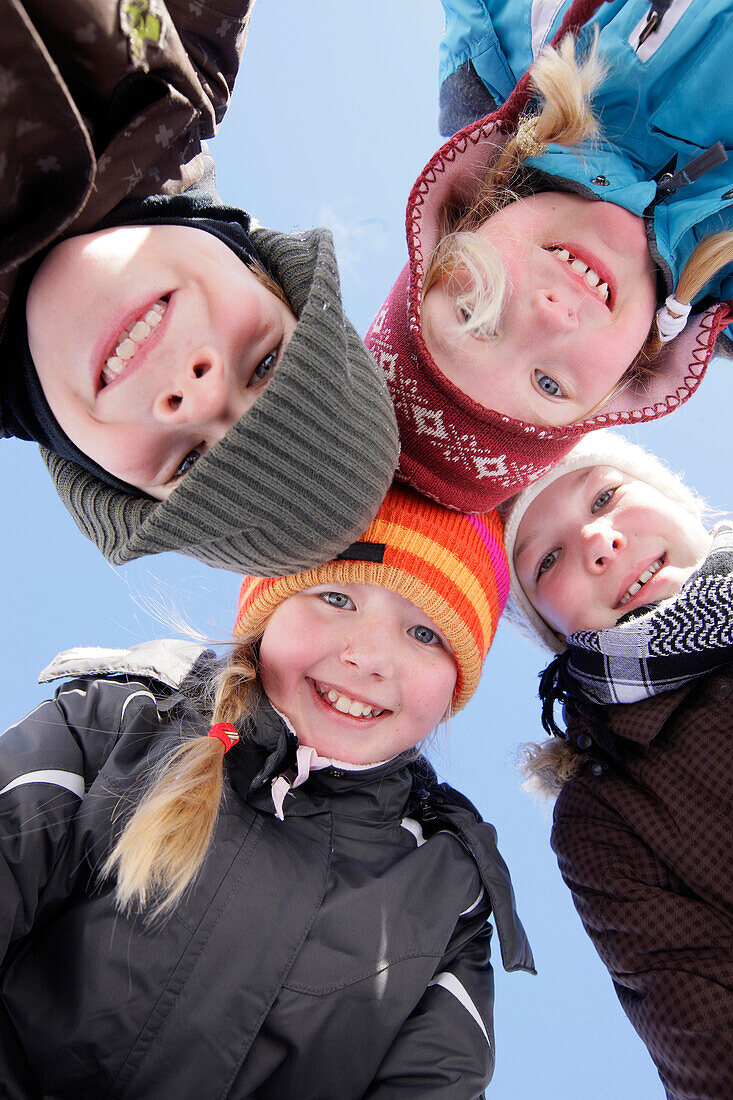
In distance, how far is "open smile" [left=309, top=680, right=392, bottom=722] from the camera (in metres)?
1.21

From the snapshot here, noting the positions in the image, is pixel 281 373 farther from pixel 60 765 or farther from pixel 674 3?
pixel 674 3

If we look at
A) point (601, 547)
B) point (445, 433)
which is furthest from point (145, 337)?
point (601, 547)

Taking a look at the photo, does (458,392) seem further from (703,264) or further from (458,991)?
(458,991)

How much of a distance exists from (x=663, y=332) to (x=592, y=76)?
427 mm

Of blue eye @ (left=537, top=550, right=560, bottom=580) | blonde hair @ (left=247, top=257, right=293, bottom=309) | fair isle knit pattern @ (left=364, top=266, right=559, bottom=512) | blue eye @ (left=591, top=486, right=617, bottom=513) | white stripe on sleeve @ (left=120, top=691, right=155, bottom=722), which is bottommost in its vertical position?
white stripe on sleeve @ (left=120, top=691, right=155, bottom=722)

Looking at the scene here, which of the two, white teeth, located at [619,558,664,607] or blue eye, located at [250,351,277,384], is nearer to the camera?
blue eye, located at [250,351,277,384]

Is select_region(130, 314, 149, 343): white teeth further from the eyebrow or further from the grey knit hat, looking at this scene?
the eyebrow

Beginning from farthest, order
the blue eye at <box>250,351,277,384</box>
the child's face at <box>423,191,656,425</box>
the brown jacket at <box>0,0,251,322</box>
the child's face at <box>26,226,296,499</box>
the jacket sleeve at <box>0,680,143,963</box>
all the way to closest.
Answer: the child's face at <box>423,191,656,425</box> < the jacket sleeve at <box>0,680,143,963</box> < the blue eye at <box>250,351,277,384</box> < the child's face at <box>26,226,296,499</box> < the brown jacket at <box>0,0,251,322</box>

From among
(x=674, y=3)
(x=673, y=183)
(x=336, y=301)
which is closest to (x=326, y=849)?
(x=336, y=301)

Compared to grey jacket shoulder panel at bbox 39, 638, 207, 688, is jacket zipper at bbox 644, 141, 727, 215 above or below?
above

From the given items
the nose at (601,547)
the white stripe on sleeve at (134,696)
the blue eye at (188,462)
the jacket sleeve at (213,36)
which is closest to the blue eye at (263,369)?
→ the blue eye at (188,462)

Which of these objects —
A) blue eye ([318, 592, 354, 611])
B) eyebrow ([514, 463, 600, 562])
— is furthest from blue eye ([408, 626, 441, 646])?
eyebrow ([514, 463, 600, 562])

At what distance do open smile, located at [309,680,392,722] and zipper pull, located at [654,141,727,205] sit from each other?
1.00 metres

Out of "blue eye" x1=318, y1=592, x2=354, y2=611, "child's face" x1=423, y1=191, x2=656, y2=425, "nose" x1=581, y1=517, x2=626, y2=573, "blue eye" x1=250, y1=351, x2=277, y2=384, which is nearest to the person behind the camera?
"blue eye" x1=250, y1=351, x2=277, y2=384
